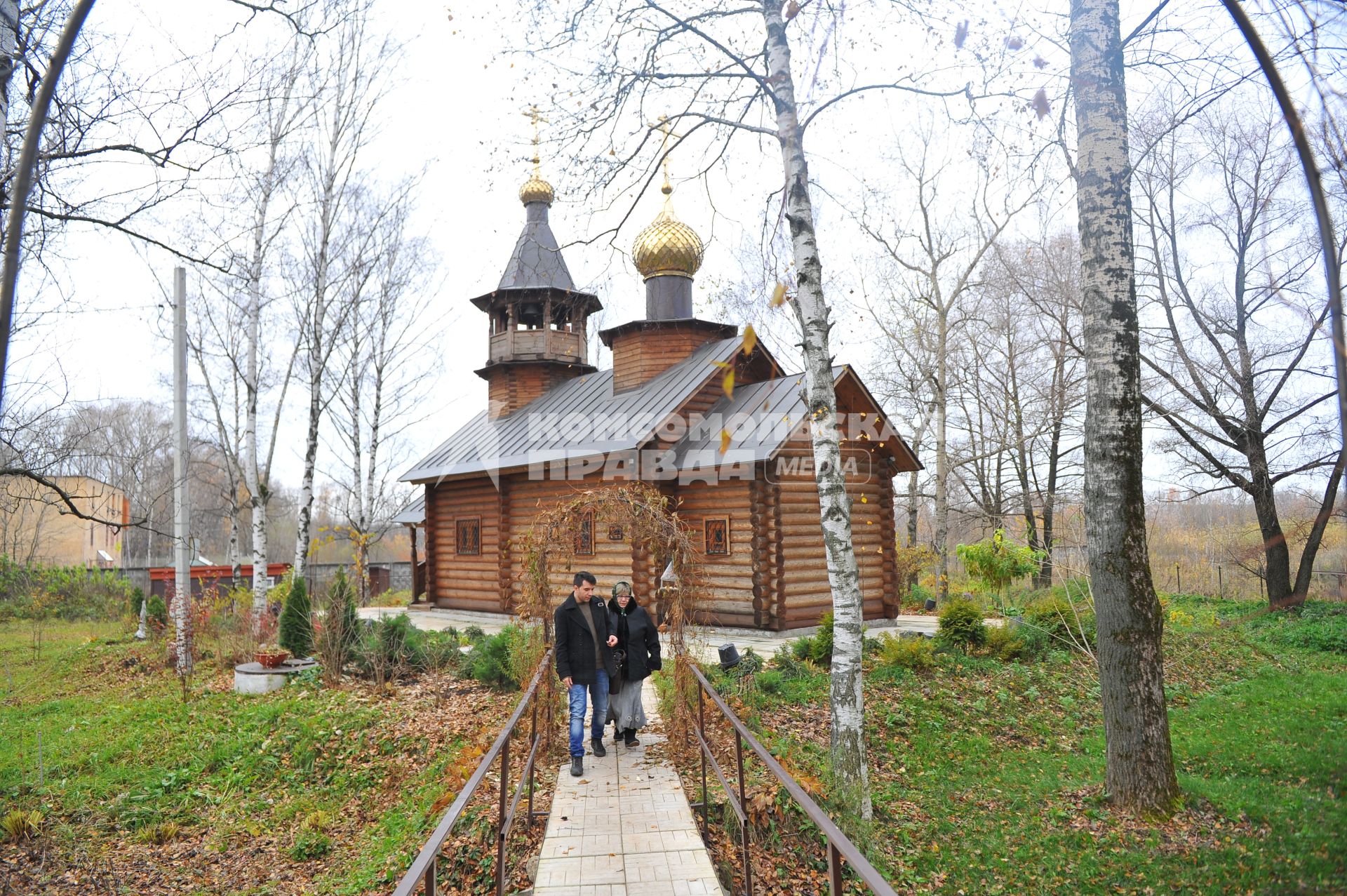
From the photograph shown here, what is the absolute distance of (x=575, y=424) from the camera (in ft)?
55.7

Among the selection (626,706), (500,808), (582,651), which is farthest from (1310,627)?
(500,808)

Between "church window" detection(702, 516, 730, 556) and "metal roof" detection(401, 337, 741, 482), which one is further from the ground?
"metal roof" detection(401, 337, 741, 482)

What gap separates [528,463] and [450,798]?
10.00 m

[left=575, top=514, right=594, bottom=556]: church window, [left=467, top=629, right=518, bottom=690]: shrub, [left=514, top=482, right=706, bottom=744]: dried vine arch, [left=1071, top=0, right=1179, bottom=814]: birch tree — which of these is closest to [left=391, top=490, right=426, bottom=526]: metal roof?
[left=575, top=514, right=594, bottom=556]: church window

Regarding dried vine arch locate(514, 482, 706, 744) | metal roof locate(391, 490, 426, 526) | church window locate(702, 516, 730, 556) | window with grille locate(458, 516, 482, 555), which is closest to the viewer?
dried vine arch locate(514, 482, 706, 744)

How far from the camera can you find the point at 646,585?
14.3 m

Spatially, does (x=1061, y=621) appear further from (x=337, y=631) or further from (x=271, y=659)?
(x=271, y=659)

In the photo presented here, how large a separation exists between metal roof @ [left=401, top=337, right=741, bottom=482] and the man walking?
23.3ft

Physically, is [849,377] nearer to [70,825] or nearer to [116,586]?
[70,825]

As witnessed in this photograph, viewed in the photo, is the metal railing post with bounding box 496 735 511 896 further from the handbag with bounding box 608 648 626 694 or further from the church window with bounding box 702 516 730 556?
the church window with bounding box 702 516 730 556

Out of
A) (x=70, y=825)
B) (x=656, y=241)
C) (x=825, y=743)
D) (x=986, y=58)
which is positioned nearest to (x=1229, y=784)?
(x=825, y=743)

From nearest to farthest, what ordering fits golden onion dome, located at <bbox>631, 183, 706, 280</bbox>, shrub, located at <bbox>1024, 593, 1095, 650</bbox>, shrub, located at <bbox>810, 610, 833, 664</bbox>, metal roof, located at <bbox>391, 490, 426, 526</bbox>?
shrub, located at <bbox>810, 610, 833, 664</bbox>, shrub, located at <bbox>1024, 593, 1095, 650</bbox>, golden onion dome, located at <bbox>631, 183, 706, 280</bbox>, metal roof, located at <bbox>391, 490, 426, 526</bbox>

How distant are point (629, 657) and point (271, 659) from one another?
7.01 metres

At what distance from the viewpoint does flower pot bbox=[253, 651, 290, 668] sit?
1134 cm
